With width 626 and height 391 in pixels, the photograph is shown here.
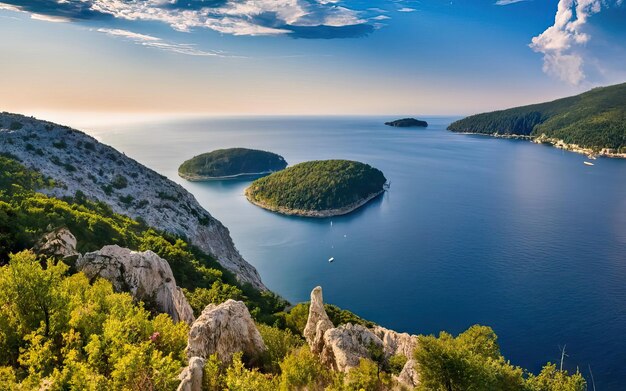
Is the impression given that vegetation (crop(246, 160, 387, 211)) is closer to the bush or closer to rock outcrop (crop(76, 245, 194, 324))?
rock outcrop (crop(76, 245, 194, 324))

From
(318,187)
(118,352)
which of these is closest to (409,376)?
(118,352)

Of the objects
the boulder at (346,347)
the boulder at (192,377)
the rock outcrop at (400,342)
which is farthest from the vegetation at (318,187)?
the boulder at (192,377)

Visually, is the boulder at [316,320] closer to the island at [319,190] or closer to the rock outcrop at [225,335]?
the rock outcrop at [225,335]

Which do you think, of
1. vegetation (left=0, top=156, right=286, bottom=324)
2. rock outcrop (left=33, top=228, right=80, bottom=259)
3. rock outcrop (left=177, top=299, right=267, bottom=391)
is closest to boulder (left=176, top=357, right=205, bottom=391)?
rock outcrop (left=177, top=299, right=267, bottom=391)

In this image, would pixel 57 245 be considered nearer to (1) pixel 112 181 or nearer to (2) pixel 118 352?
(2) pixel 118 352

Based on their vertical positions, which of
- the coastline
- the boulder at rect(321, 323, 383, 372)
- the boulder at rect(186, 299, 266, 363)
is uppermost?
the boulder at rect(186, 299, 266, 363)

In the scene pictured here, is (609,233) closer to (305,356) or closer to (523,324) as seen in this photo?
(523,324)

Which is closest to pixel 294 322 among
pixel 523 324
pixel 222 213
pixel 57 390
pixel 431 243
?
pixel 57 390

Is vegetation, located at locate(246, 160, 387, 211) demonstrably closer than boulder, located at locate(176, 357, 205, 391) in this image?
No

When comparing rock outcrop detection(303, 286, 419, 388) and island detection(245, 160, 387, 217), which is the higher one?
rock outcrop detection(303, 286, 419, 388)
